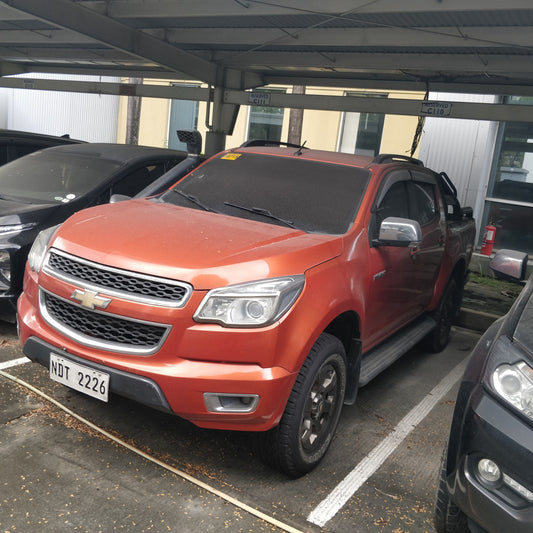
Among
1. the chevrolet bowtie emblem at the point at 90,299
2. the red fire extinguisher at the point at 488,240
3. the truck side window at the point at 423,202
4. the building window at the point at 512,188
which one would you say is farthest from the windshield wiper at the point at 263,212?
the building window at the point at 512,188

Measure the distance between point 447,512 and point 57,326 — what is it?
2102mm

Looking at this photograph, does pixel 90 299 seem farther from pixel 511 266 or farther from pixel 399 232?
pixel 511 266

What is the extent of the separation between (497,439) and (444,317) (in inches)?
149

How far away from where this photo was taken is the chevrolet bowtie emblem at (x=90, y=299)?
2872 millimetres

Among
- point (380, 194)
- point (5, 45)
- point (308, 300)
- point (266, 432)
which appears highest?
point (5, 45)

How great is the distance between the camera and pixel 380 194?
4043 millimetres

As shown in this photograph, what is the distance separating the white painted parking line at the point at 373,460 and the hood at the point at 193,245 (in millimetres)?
1190

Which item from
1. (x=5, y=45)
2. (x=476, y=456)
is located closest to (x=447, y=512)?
(x=476, y=456)

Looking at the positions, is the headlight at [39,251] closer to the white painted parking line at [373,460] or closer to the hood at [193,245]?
the hood at [193,245]

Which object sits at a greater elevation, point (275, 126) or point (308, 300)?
point (275, 126)

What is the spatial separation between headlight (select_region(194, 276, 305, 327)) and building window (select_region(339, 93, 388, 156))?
12.3 metres

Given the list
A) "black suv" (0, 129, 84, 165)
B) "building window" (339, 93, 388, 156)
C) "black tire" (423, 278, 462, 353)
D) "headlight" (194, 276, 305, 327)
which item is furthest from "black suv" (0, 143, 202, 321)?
"building window" (339, 93, 388, 156)

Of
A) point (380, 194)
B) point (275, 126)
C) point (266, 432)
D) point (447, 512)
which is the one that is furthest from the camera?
point (275, 126)

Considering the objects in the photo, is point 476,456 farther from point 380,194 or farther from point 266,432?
point 380,194
